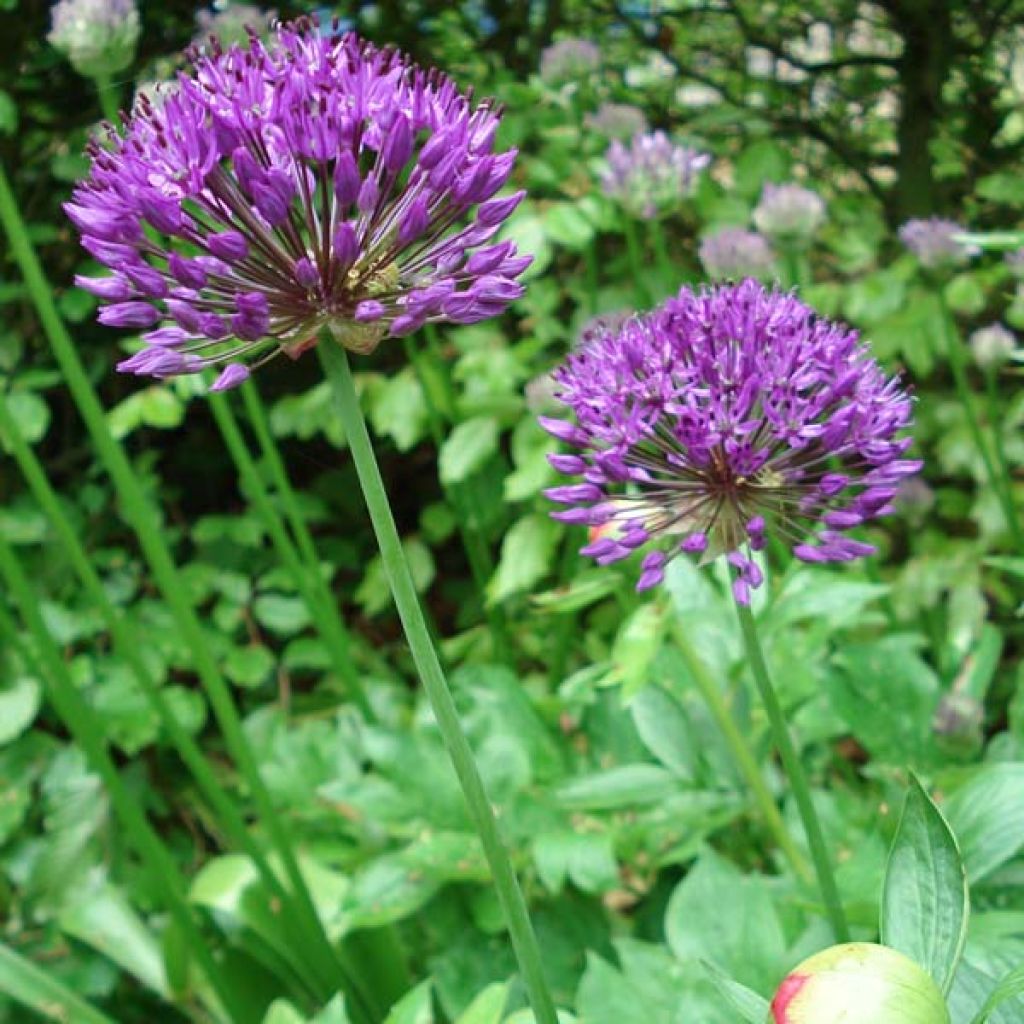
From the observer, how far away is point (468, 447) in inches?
84.4

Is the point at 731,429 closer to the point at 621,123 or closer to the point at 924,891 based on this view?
the point at 924,891

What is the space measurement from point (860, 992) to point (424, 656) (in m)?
0.29

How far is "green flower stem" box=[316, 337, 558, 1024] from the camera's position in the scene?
2.24 feet

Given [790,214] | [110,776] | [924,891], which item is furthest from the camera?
[790,214]

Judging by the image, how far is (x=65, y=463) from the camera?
2.84 meters

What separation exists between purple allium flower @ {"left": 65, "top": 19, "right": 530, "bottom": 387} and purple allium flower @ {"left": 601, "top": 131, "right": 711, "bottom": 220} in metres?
1.07

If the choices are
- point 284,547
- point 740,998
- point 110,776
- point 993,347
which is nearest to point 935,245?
point 993,347

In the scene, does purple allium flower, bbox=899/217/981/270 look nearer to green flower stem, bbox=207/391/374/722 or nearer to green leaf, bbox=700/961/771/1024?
green flower stem, bbox=207/391/374/722

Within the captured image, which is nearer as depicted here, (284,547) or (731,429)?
(731,429)

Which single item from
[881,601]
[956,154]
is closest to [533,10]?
[956,154]

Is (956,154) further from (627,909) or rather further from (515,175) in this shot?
(627,909)

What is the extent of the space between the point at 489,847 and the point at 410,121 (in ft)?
1.40

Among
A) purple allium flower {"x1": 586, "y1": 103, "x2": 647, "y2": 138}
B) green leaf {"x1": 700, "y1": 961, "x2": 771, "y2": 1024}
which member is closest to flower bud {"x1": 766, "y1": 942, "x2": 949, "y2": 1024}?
green leaf {"x1": 700, "y1": 961, "x2": 771, "y2": 1024}

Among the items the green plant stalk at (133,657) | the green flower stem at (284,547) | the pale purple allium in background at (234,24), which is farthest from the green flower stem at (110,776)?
the pale purple allium in background at (234,24)
